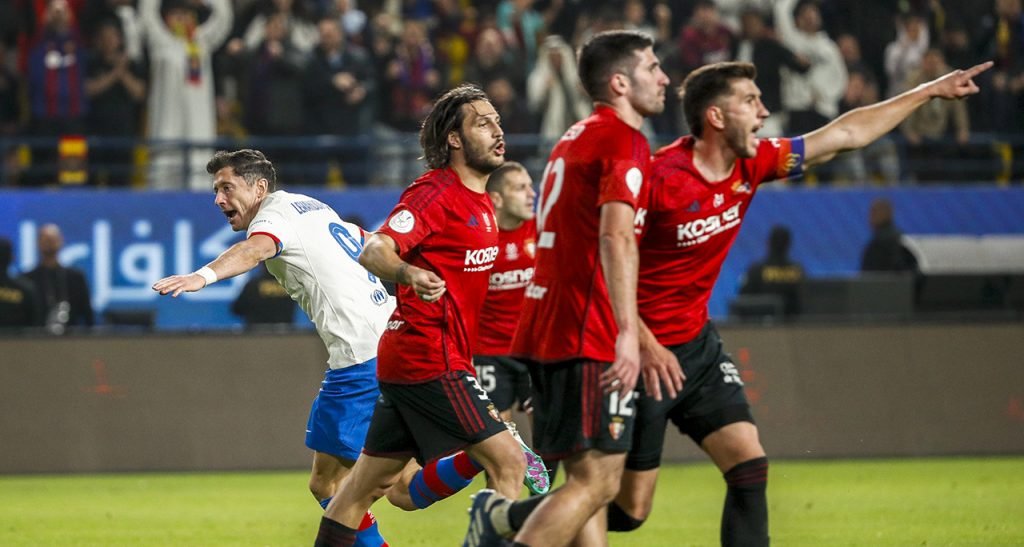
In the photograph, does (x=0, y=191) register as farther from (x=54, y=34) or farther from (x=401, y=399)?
(x=401, y=399)

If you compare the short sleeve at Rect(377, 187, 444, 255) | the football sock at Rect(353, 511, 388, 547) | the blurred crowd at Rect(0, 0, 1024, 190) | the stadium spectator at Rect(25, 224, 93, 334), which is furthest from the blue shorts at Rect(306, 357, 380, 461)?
the blurred crowd at Rect(0, 0, 1024, 190)

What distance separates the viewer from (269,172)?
7.99 meters

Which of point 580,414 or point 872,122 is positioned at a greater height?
point 872,122

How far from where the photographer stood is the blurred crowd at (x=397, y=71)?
1812 centimetres

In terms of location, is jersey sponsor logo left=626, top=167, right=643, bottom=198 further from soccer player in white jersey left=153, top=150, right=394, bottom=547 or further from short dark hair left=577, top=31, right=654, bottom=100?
soccer player in white jersey left=153, top=150, right=394, bottom=547

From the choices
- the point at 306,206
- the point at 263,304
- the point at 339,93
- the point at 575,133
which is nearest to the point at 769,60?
the point at 339,93

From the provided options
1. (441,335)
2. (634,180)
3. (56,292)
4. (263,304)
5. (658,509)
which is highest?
(634,180)

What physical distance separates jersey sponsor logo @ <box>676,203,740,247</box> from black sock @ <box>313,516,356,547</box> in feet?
6.77

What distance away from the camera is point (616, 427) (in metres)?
6.23

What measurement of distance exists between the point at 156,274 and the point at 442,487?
402 inches

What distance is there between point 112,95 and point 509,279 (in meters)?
9.12

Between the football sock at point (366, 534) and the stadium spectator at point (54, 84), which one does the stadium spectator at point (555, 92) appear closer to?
the stadium spectator at point (54, 84)

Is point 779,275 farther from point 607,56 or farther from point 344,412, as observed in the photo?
point 607,56

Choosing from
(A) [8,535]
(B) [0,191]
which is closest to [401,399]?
A: (A) [8,535]
